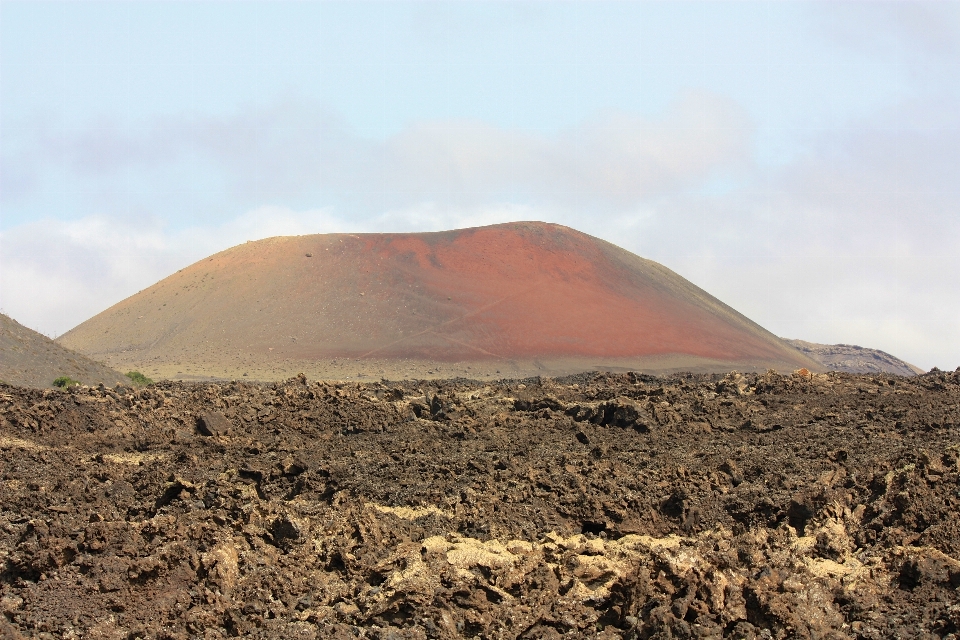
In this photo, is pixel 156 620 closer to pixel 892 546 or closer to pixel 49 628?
pixel 49 628

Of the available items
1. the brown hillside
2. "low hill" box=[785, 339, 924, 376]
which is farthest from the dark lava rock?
"low hill" box=[785, 339, 924, 376]

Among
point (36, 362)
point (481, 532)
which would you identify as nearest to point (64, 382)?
point (36, 362)

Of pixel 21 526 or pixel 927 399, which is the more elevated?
pixel 927 399

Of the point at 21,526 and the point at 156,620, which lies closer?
the point at 156,620

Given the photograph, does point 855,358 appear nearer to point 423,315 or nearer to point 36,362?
point 423,315

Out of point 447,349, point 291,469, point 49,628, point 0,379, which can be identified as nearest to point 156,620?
point 49,628

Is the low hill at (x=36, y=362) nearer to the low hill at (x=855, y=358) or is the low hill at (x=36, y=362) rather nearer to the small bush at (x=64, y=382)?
the small bush at (x=64, y=382)

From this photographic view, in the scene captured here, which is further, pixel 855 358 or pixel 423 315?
pixel 855 358
